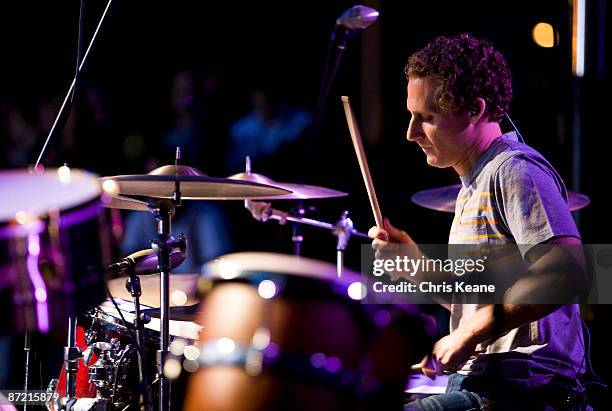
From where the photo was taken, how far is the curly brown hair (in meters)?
1.73

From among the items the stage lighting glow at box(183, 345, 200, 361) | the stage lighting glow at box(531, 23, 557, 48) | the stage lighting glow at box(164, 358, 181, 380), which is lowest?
the stage lighting glow at box(164, 358, 181, 380)

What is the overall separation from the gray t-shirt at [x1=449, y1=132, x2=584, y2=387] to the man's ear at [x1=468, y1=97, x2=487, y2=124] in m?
0.07

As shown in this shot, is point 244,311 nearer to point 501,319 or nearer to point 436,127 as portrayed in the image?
point 501,319

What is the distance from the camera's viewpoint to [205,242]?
388 cm

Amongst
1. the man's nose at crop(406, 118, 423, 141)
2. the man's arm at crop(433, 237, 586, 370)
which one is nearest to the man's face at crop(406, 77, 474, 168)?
the man's nose at crop(406, 118, 423, 141)

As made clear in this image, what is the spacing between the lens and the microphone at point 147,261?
88.0 inches

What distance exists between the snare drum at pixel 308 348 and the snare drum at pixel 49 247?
28 cm

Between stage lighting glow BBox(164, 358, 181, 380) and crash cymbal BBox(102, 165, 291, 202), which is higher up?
crash cymbal BBox(102, 165, 291, 202)

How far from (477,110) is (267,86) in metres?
2.29

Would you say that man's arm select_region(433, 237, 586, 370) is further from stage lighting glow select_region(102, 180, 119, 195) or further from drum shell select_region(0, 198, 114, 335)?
stage lighting glow select_region(102, 180, 119, 195)

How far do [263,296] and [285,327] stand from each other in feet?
0.27

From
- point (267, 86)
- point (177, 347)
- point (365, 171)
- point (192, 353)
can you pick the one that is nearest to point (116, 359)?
point (177, 347)

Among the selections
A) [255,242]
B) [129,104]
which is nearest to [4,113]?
[129,104]

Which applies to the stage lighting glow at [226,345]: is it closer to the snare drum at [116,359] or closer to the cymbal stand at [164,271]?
the cymbal stand at [164,271]
